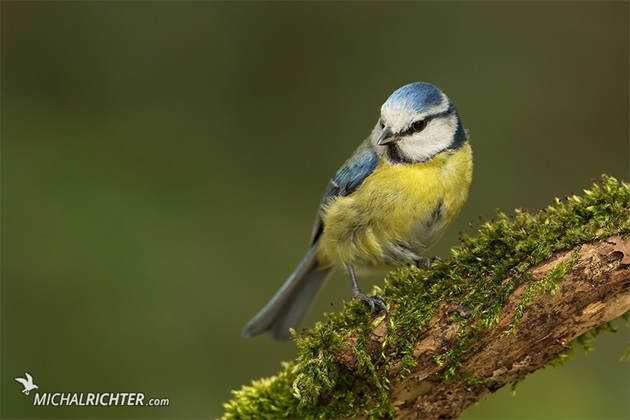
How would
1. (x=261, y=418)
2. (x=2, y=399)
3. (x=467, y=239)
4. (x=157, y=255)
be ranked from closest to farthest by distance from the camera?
(x=467, y=239)
(x=261, y=418)
(x=2, y=399)
(x=157, y=255)

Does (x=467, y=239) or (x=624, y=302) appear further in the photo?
(x=467, y=239)

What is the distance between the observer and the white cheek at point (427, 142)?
2863mm

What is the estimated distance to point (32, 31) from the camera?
532 cm

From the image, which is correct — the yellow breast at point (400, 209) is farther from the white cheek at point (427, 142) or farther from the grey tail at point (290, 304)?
the grey tail at point (290, 304)

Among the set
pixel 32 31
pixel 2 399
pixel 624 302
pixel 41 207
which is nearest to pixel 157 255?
pixel 41 207

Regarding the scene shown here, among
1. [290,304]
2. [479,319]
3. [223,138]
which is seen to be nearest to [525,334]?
[479,319]

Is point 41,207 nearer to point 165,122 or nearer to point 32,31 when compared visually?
point 165,122

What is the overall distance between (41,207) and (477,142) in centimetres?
316

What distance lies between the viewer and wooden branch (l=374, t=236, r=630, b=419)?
7.06ft

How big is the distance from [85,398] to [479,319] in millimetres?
2729

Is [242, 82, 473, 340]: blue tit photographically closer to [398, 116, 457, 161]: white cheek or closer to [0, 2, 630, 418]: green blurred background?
[398, 116, 457, 161]: white cheek

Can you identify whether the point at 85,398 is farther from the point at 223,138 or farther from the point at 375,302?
the point at 375,302

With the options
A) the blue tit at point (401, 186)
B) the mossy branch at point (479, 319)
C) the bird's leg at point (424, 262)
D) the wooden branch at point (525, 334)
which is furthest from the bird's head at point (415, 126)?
the wooden branch at point (525, 334)

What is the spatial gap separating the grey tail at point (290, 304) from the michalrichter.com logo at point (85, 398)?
3.16 feet
